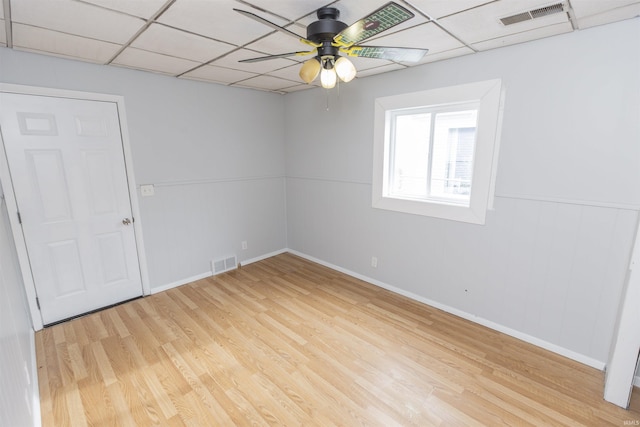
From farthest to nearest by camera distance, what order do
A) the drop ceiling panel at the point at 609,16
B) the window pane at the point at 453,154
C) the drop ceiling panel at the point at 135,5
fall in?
1. the window pane at the point at 453,154
2. the drop ceiling panel at the point at 609,16
3. the drop ceiling panel at the point at 135,5

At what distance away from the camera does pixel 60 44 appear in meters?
2.20

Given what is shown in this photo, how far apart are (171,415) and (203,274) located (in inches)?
83.3

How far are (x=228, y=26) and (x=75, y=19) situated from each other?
36.6 inches

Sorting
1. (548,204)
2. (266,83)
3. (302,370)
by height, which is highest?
(266,83)

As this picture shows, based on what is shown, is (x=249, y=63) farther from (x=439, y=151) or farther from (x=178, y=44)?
(x=439, y=151)

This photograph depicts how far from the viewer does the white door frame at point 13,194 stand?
2385 mm

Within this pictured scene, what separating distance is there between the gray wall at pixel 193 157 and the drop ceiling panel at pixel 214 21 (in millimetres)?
1467

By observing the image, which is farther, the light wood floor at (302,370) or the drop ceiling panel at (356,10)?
the light wood floor at (302,370)

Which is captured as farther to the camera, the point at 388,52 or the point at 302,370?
the point at 302,370

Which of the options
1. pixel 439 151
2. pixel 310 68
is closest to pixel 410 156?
pixel 439 151

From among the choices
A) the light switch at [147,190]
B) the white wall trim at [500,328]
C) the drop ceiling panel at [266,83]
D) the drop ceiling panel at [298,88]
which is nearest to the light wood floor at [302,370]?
the white wall trim at [500,328]

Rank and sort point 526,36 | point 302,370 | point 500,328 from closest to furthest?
point 526,36 < point 302,370 < point 500,328

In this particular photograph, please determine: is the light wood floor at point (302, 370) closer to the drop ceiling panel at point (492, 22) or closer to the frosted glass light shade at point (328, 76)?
the frosted glass light shade at point (328, 76)

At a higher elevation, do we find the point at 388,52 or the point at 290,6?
the point at 290,6
